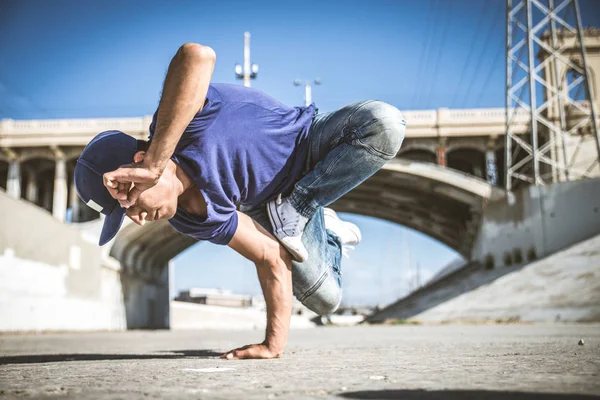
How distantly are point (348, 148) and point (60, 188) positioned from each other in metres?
31.3

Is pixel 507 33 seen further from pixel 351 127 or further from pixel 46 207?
pixel 46 207

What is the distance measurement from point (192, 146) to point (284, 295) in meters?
0.91

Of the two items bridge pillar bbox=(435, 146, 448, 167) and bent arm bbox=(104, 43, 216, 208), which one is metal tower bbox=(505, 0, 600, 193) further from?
bent arm bbox=(104, 43, 216, 208)

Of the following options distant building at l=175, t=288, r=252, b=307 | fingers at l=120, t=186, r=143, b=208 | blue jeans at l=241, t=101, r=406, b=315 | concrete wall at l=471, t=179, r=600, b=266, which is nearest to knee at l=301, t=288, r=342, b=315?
blue jeans at l=241, t=101, r=406, b=315

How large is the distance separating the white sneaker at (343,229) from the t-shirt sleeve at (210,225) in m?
0.91

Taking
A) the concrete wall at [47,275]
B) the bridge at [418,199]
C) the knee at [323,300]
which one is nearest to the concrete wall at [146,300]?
the bridge at [418,199]

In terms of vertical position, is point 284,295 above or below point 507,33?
below

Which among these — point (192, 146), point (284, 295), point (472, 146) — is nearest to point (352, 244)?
point (284, 295)

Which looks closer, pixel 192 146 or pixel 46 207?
pixel 192 146

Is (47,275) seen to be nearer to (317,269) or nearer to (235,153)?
(317,269)

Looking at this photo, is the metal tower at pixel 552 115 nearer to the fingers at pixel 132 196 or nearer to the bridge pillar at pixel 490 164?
the bridge pillar at pixel 490 164

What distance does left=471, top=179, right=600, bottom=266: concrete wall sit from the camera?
63.5 ft

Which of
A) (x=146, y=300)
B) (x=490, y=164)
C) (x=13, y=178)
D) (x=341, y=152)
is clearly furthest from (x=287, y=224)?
(x=13, y=178)

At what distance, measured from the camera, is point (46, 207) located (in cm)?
3681
